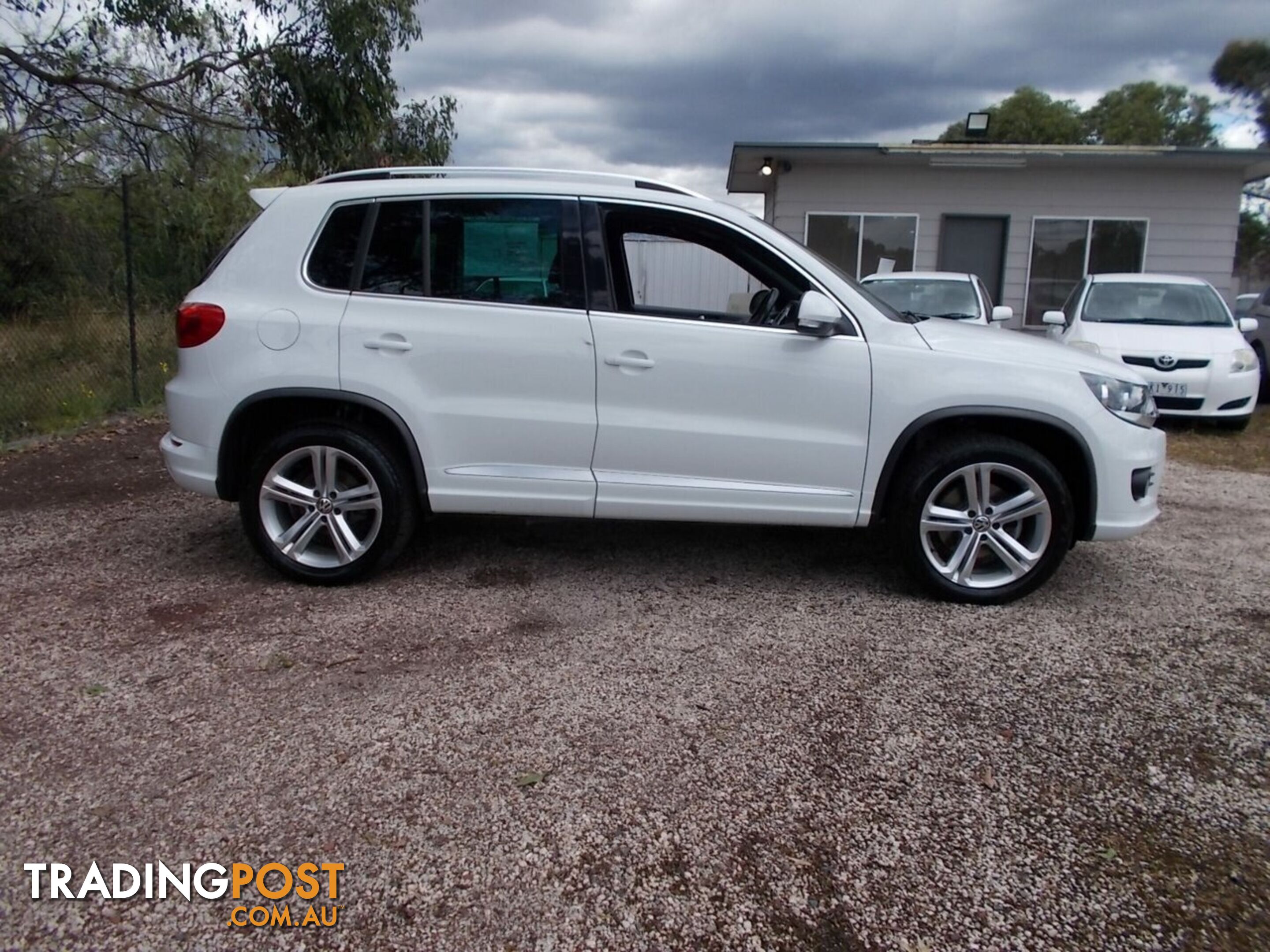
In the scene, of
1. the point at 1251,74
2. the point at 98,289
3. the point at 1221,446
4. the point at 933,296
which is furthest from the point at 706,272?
the point at 1251,74

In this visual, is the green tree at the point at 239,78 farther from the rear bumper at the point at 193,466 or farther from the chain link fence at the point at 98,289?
the rear bumper at the point at 193,466

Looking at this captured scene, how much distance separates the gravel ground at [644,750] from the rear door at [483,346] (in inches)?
22.4

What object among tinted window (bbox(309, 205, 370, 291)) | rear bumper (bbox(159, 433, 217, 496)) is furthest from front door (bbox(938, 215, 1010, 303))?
rear bumper (bbox(159, 433, 217, 496))

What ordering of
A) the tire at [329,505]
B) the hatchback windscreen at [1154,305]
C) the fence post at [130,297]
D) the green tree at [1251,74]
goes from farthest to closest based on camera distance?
the green tree at [1251,74], the hatchback windscreen at [1154,305], the fence post at [130,297], the tire at [329,505]

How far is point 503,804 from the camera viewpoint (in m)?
2.55

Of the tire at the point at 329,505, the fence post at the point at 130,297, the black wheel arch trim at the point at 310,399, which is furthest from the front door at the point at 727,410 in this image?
the fence post at the point at 130,297

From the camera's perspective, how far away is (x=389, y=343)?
12.9ft

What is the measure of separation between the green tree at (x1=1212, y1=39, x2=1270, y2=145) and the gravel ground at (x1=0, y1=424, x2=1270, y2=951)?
129 feet

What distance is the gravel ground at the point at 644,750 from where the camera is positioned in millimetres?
2172

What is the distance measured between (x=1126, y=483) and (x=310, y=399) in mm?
3562

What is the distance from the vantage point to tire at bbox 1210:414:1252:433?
8883mm

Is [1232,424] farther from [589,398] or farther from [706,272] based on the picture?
[589,398]

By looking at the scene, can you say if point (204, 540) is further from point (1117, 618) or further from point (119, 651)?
point (1117, 618)

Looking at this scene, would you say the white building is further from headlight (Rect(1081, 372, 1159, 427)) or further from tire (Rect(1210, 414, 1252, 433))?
headlight (Rect(1081, 372, 1159, 427))
